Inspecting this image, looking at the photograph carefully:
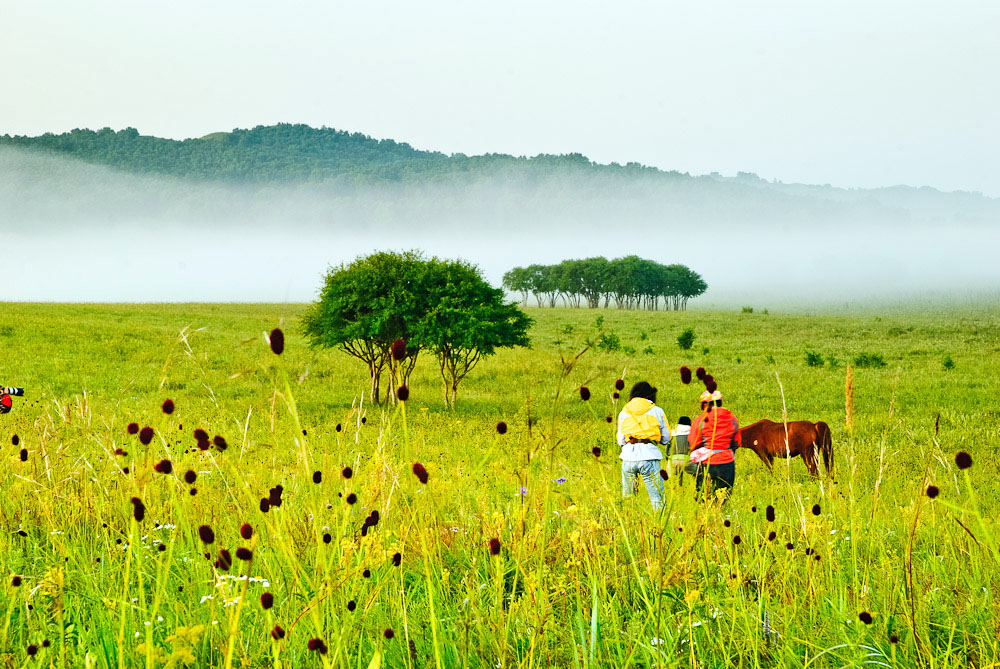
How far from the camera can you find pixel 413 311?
28500 mm

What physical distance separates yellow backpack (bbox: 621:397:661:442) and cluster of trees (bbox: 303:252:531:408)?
1820cm

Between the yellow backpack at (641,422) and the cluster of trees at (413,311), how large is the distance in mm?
18197

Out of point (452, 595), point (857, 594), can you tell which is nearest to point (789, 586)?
point (857, 594)

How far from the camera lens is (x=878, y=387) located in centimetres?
3288

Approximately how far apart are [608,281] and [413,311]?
414ft

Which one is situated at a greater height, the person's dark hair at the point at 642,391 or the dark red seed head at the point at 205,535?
the dark red seed head at the point at 205,535

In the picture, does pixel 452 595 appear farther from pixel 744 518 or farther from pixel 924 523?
pixel 924 523

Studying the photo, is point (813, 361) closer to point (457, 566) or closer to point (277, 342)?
point (457, 566)

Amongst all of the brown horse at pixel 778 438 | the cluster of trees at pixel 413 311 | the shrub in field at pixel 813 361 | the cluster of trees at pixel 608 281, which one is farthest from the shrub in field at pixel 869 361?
the cluster of trees at pixel 608 281

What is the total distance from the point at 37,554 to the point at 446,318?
76.1 feet

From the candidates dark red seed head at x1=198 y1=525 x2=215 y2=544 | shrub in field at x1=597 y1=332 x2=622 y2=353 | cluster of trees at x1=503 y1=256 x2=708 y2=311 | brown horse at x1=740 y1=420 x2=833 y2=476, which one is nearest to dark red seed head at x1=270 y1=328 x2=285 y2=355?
dark red seed head at x1=198 y1=525 x2=215 y2=544

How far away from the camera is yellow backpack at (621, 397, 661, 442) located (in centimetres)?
851

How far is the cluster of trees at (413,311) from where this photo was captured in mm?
27484

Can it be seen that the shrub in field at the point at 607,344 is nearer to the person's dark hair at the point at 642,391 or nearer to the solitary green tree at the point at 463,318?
the person's dark hair at the point at 642,391
